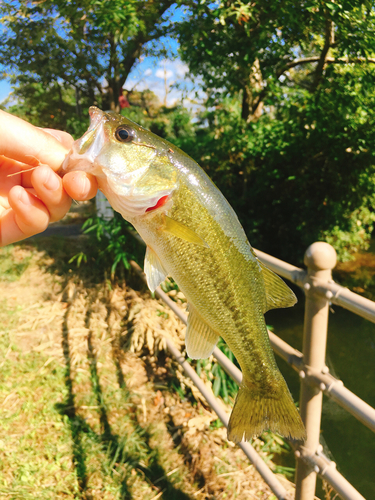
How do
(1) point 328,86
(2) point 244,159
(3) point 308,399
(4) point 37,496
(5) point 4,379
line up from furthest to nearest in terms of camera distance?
(2) point 244,159, (1) point 328,86, (5) point 4,379, (4) point 37,496, (3) point 308,399

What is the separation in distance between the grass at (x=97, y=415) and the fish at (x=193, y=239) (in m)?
1.96

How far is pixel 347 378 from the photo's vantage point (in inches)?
186

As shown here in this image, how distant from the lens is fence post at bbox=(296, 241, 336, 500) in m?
1.77

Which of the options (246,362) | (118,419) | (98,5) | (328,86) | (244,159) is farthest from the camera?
(244,159)

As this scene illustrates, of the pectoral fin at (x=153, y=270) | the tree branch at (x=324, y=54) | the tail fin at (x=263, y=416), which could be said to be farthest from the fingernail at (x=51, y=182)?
the tree branch at (x=324, y=54)

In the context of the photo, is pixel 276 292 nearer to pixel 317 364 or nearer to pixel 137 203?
pixel 137 203

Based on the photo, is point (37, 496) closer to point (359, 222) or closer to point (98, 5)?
point (98, 5)

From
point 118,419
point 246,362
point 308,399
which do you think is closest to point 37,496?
point 118,419

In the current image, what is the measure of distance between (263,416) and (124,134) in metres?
0.94

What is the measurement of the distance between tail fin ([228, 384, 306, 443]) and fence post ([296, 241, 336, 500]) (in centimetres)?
69

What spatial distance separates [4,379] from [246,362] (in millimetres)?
2967

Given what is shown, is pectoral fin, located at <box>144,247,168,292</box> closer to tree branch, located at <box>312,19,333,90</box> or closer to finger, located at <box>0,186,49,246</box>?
finger, located at <box>0,186,49,246</box>

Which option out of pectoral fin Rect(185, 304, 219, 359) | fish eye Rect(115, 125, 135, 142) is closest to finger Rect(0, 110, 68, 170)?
fish eye Rect(115, 125, 135, 142)

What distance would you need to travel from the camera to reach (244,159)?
22.4 feet
